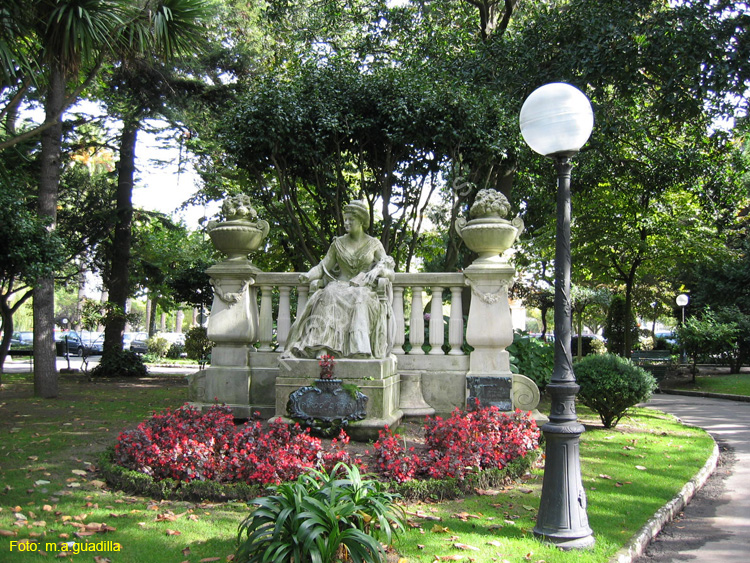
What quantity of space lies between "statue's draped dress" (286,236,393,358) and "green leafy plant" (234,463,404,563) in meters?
3.34

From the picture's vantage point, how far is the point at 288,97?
10.1 m

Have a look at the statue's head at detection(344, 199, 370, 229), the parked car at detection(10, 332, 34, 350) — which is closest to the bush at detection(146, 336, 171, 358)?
the parked car at detection(10, 332, 34, 350)

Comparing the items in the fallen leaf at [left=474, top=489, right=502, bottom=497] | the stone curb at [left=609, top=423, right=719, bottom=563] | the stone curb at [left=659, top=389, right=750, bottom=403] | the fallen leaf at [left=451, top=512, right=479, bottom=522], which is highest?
the fallen leaf at [left=451, top=512, right=479, bottom=522]

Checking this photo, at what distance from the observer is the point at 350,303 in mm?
7344

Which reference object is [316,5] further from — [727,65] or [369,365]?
[369,365]

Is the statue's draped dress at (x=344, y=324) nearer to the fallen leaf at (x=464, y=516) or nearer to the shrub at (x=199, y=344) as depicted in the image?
the fallen leaf at (x=464, y=516)

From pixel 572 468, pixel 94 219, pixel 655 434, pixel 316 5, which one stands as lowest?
pixel 655 434

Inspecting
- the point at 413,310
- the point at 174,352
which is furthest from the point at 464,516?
the point at 174,352

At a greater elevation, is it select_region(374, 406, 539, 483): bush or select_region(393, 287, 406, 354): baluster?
select_region(393, 287, 406, 354): baluster

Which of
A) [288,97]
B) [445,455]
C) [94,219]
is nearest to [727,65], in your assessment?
[288,97]

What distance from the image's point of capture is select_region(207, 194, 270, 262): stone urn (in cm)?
816

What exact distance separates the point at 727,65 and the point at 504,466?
283 inches

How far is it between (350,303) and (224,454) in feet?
7.92

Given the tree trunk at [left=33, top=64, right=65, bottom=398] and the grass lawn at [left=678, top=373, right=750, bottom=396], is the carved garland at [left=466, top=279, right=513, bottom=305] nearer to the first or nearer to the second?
the tree trunk at [left=33, top=64, right=65, bottom=398]
